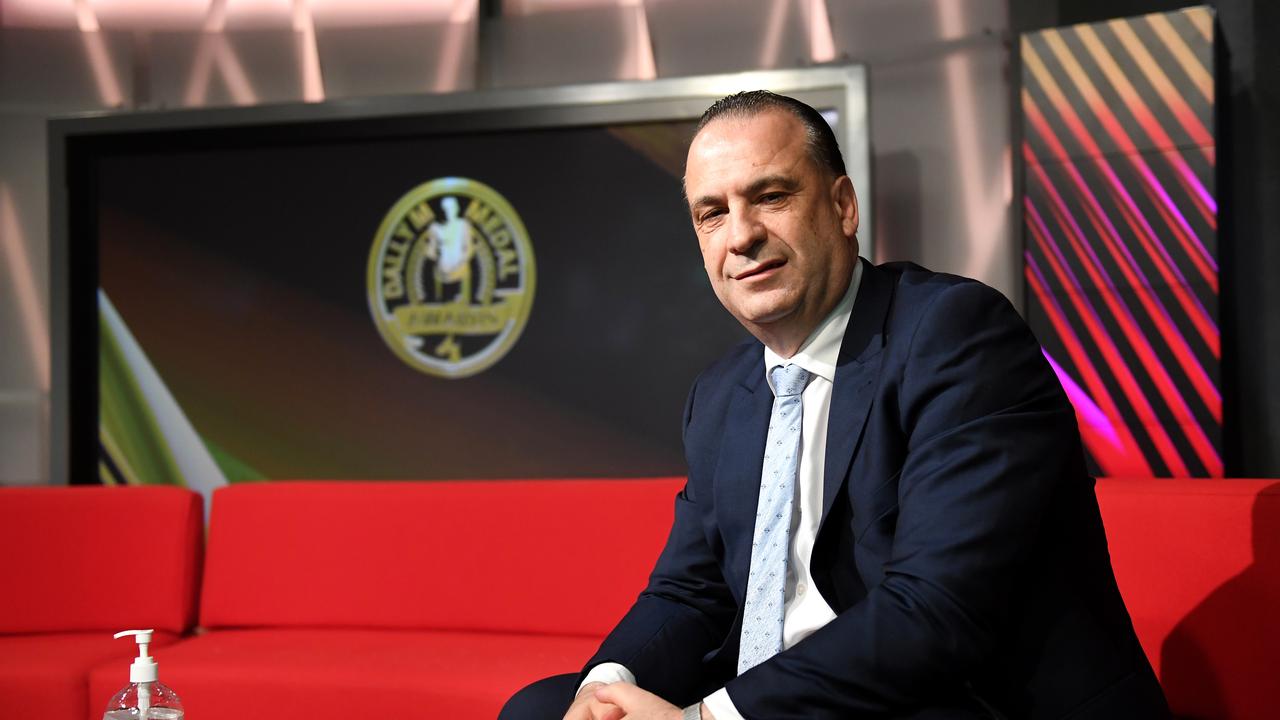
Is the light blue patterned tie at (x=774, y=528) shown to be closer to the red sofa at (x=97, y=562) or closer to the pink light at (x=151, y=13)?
the red sofa at (x=97, y=562)

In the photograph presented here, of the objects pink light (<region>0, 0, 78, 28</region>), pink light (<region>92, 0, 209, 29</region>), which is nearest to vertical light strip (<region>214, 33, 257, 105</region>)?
pink light (<region>92, 0, 209, 29</region>)

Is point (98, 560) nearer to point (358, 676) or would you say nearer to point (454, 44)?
point (358, 676)

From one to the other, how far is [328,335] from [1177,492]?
114 inches

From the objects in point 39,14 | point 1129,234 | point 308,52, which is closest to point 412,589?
point 1129,234

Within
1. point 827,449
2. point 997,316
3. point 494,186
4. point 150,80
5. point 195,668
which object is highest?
point 150,80

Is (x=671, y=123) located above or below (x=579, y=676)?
above

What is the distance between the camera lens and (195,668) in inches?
97.7

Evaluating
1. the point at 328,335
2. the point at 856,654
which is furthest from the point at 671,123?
the point at 856,654

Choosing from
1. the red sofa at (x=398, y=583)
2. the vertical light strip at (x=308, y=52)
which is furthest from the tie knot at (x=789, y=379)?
the vertical light strip at (x=308, y=52)

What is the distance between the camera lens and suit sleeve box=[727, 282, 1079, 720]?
127cm

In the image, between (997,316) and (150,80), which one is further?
(150,80)

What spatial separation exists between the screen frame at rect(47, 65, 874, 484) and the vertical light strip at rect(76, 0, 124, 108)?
22.3 inches

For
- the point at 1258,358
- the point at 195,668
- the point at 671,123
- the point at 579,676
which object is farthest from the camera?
the point at 671,123

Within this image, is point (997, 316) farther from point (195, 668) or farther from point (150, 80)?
point (150, 80)
